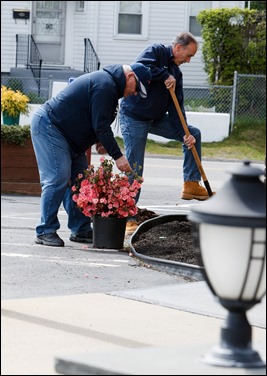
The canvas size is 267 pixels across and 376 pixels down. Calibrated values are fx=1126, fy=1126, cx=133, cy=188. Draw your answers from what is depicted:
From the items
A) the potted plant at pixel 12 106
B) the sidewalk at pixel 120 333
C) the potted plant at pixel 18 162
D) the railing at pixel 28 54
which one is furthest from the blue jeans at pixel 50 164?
the railing at pixel 28 54

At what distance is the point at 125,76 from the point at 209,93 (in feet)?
58.1

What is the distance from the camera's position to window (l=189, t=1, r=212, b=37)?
100 feet

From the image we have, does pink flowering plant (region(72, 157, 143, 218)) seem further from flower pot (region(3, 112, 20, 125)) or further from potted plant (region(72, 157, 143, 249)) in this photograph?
flower pot (region(3, 112, 20, 125))

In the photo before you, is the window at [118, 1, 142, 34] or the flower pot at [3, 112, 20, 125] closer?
the flower pot at [3, 112, 20, 125]

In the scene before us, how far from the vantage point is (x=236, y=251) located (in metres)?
3.87

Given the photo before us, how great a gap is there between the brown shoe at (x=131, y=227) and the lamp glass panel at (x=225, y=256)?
248 inches

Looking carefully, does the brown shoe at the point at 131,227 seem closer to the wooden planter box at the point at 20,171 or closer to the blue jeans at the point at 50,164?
Answer: the blue jeans at the point at 50,164

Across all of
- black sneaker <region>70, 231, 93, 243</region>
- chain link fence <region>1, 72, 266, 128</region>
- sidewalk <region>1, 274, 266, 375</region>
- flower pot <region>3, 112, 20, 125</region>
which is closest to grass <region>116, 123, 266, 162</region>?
chain link fence <region>1, 72, 266, 128</region>

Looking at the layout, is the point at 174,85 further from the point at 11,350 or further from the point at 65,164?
the point at 11,350

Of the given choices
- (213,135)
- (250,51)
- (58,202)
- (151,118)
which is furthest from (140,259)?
(250,51)

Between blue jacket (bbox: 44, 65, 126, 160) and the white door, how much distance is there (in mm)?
21404

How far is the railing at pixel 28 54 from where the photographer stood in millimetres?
29062

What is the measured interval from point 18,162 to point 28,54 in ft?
53.4

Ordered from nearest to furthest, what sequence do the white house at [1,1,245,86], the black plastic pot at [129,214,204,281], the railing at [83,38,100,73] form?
the black plastic pot at [129,214,204,281] → the railing at [83,38,100,73] → the white house at [1,1,245,86]
